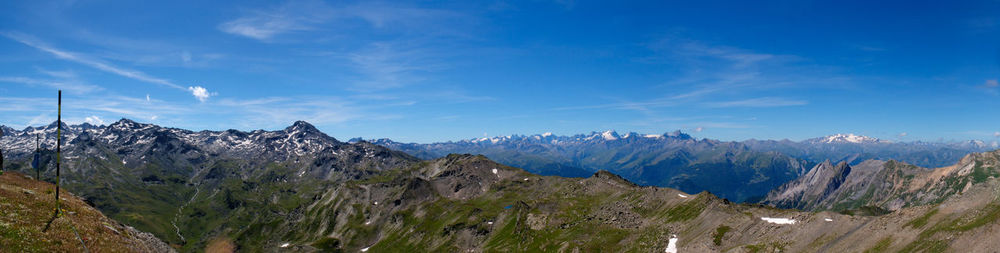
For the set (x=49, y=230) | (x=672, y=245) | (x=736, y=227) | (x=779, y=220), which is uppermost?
(x=49, y=230)

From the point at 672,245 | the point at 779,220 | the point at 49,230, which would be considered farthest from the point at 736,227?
the point at 49,230

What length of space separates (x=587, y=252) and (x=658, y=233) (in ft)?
68.5

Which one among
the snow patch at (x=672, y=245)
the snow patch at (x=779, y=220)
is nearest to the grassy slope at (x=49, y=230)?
the snow patch at (x=672, y=245)

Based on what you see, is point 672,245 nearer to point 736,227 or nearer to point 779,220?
point 736,227

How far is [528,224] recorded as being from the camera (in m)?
190

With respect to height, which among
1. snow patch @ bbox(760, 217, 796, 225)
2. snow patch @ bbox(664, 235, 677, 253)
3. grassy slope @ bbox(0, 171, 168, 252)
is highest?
grassy slope @ bbox(0, 171, 168, 252)

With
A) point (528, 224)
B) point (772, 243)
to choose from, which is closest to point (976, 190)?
point (772, 243)

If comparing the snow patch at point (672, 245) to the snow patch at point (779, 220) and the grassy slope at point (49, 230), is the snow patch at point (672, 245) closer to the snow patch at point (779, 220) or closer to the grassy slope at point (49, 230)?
the snow patch at point (779, 220)

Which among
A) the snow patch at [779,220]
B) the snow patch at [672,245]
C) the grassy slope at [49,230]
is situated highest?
the grassy slope at [49,230]

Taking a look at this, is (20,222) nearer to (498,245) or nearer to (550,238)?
(550,238)

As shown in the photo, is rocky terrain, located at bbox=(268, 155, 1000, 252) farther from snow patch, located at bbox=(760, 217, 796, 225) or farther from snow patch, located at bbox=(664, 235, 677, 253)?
snow patch, located at bbox=(664, 235, 677, 253)

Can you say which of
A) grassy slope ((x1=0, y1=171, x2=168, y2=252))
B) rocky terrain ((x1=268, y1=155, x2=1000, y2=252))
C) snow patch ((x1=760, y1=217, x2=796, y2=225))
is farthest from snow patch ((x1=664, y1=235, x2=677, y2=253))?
grassy slope ((x1=0, y1=171, x2=168, y2=252))

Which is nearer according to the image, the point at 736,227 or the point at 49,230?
the point at 49,230

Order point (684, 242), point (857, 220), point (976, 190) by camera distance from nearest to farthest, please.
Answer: point (976, 190), point (857, 220), point (684, 242)
